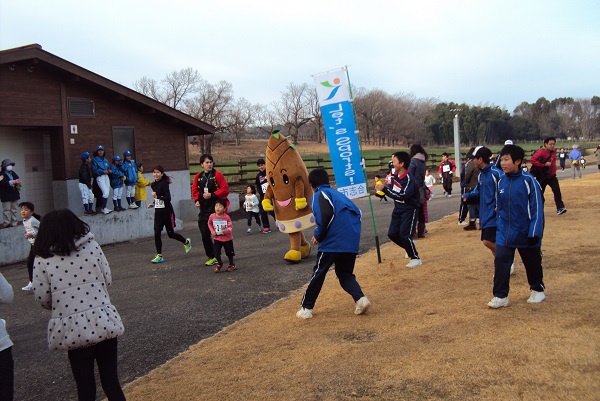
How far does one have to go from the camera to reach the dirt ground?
158 inches

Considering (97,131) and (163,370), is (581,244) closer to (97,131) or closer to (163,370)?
(163,370)

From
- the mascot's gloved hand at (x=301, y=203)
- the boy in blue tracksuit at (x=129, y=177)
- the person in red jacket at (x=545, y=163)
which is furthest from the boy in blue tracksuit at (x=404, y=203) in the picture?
the boy in blue tracksuit at (x=129, y=177)

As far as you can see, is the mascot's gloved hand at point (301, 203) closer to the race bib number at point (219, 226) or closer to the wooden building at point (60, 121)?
the race bib number at point (219, 226)

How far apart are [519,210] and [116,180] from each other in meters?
11.4

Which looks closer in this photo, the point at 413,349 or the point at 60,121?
the point at 413,349

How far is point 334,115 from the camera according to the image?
27.8 feet

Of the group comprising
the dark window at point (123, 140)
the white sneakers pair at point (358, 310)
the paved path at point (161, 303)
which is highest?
the dark window at point (123, 140)

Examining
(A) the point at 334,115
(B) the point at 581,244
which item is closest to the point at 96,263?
(A) the point at 334,115

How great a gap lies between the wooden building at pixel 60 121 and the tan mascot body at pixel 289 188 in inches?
283

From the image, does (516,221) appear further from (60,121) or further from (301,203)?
(60,121)

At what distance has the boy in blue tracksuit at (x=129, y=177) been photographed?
1489 centimetres

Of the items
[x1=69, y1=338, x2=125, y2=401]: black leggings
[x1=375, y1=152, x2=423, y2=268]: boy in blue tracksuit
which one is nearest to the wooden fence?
[x1=375, y1=152, x2=423, y2=268]: boy in blue tracksuit

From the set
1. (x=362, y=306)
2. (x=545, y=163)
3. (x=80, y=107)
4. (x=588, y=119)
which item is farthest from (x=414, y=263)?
(x=588, y=119)

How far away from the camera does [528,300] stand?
579 cm
